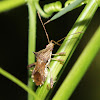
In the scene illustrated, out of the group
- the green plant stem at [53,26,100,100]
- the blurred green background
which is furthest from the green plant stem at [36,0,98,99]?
the blurred green background

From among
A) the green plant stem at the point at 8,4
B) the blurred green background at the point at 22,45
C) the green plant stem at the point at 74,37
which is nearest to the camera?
the green plant stem at the point at 8,4

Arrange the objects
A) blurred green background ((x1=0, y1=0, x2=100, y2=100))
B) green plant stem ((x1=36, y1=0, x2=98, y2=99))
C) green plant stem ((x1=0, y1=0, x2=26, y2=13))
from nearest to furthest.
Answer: green plant stem ((x1=0, y1=0, x2=26, y2=13)) < green plant stem ((x1=36, y1=0, x2=98, y2=99)) < blurred green background ((x1=0, y1=0, x2=100, y2=100))

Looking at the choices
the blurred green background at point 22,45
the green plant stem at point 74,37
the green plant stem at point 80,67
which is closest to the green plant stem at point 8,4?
the green plant stem at point 80,67

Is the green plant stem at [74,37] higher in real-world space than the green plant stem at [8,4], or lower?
lower

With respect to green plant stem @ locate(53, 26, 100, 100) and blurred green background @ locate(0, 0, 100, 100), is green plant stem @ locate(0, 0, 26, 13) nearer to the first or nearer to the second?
green plant stem @ locate(53, 26, 100, 100)

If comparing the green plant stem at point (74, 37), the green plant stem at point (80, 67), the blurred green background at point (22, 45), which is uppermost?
the green plant stem at point (80, 67)

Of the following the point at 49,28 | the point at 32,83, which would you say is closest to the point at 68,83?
the point at 32,83

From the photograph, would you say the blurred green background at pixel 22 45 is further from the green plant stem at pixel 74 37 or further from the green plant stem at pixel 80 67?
the green plant stem at pixel 80 67
